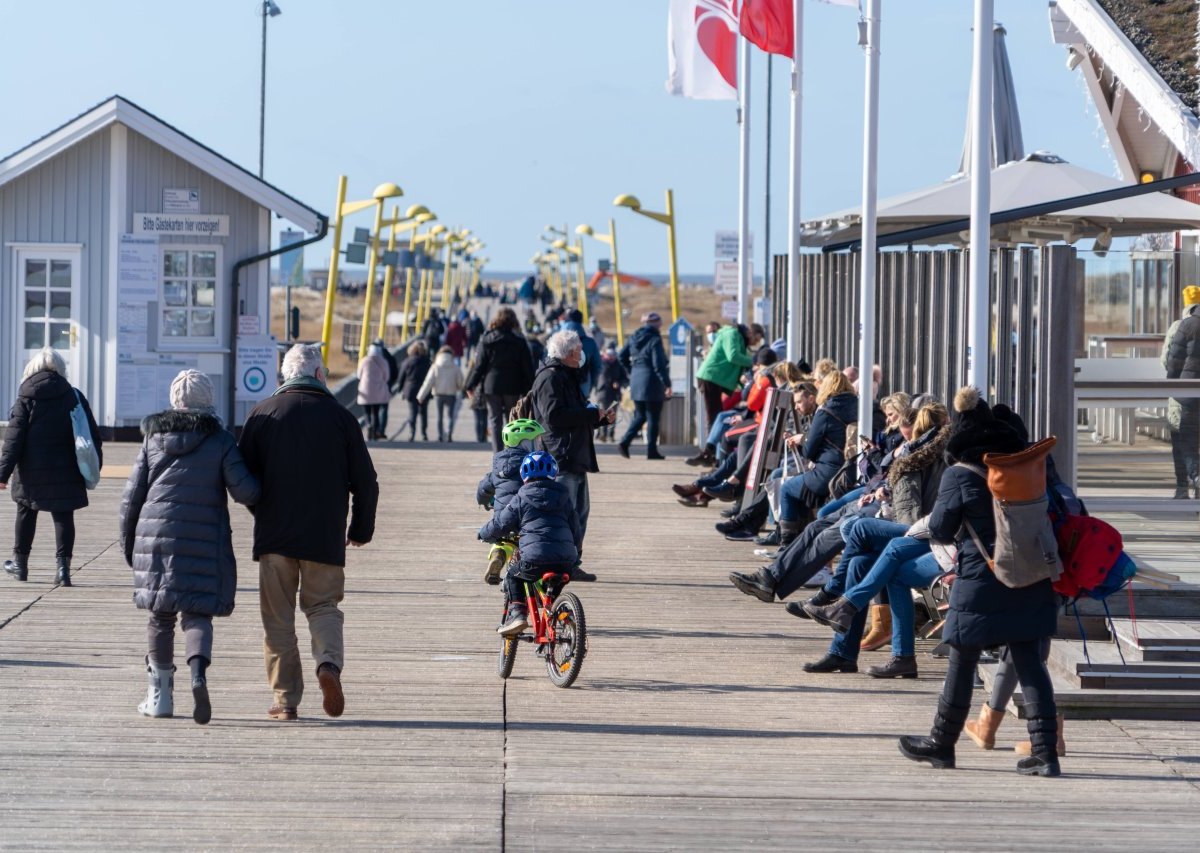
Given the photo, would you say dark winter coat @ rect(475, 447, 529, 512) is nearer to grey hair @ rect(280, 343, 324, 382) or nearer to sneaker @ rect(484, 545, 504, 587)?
sneaker @ rect(484, 545, 504, 587)

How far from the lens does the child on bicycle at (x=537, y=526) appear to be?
9031mm

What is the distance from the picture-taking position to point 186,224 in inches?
876

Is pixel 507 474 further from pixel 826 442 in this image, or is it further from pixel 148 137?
pixel 148 137

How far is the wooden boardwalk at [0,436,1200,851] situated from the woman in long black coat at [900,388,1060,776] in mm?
184

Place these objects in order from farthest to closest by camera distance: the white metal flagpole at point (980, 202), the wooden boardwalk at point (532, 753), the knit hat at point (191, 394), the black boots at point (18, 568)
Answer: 1. the black boots at point (18, 568)
2. the white metal flagpole at point (980, 202)
3. the knit hat at point (191, 394)
4. the wooden boardwalk at point (532, 753)

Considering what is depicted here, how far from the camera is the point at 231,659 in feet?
31.1

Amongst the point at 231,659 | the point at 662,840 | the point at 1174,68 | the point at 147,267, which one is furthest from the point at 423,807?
the point at 147,267

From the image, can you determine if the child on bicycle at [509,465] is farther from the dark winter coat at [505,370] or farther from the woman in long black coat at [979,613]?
the dark winter coat at [505,370]

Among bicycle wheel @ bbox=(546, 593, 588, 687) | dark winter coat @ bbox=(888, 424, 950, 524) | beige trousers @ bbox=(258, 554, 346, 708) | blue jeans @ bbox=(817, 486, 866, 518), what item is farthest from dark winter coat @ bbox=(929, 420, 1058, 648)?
blue jeans @ bbox=(817, 486, 866, 518)

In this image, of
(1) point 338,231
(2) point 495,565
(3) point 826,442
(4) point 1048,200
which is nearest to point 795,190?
(4) point 1048,200

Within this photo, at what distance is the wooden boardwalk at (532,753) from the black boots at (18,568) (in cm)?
37

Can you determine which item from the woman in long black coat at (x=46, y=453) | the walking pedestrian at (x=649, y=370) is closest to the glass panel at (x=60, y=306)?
the walking pedestrian at (x=649, y=370)

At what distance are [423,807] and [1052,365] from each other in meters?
4.72

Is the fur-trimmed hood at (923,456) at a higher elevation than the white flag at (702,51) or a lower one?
lower
